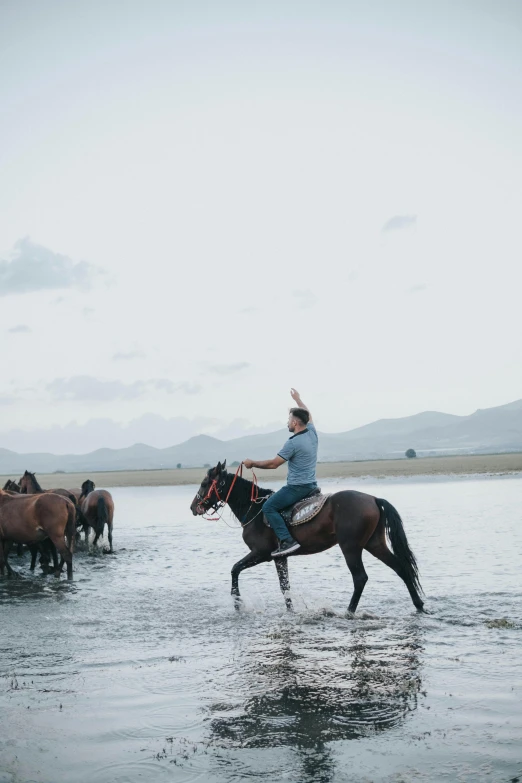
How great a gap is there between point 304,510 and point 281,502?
346 millimetres

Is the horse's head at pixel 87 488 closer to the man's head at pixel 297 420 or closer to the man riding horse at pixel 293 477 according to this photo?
the man riding horse at pixel 293 477

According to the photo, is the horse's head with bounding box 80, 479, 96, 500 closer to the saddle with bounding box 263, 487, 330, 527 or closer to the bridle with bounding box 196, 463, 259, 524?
the bridle with bounding box 196, 463, 259, 524

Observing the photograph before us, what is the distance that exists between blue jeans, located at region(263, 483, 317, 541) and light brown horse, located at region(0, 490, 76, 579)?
438 centimetres

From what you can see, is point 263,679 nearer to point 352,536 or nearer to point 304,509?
point 352,536

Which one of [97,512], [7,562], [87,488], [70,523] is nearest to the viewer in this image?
[70,523]

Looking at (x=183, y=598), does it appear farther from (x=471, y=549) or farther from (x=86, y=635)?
(x=471, y=549)

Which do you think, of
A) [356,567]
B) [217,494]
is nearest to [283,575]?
[356,567]

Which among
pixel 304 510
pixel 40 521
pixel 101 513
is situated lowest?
pixel 101 513

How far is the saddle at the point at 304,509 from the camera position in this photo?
8.72 metres

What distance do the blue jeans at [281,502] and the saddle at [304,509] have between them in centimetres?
8

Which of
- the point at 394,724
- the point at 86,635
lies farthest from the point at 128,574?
the point at 394,724

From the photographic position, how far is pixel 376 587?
10109mm

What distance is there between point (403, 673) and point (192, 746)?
2161mm

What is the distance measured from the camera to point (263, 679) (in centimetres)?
580
